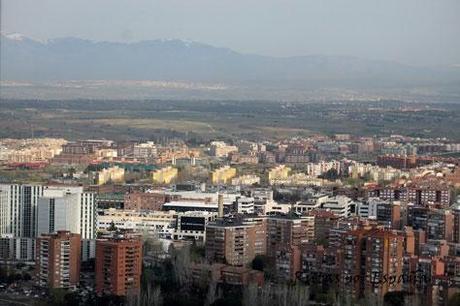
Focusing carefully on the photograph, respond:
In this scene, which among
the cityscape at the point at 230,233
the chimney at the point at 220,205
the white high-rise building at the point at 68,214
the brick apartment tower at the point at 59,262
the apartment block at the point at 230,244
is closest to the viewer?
the cityscape at the point at 230,233

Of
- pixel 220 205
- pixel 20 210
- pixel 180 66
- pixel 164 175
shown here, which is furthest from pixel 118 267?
pixel 180 66

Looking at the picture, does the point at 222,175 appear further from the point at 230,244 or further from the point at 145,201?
the point at 230,244

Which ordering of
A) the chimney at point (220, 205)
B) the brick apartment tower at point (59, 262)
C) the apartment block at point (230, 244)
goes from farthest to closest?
the chimney at point (220, 205), the apartment block at point (230, 244), the brick apartment tower at point (59, 262)

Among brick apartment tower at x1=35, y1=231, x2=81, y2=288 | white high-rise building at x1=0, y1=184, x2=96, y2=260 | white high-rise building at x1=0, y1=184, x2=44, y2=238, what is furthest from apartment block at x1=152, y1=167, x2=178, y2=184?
brick apartment tower at x1=35, y1=231, x2=81, y2=288

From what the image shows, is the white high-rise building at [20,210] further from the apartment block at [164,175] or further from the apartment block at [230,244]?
the apartment block at [164,175]

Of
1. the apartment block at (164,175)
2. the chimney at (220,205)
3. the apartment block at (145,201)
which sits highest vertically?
the chimney at (220,205)

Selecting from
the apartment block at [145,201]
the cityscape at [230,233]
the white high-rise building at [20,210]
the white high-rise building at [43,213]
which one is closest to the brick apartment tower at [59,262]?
the cityscape at [230,233]

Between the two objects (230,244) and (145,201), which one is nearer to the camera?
(230,244)
